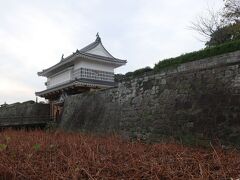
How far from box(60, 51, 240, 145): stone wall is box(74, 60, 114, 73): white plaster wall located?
9641 millimetres

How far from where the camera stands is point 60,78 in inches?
1041

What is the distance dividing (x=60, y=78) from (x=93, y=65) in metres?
4.27

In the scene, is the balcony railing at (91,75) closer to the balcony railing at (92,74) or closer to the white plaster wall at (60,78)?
the balcony railing at (92,74)

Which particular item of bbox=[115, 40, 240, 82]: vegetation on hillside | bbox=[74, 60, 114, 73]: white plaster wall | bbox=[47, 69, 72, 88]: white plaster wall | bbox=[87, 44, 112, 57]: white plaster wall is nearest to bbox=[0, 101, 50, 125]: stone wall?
bbox=[47, 69, 72, 88]: white plaster wall

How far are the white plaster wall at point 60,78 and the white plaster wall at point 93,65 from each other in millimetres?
1400

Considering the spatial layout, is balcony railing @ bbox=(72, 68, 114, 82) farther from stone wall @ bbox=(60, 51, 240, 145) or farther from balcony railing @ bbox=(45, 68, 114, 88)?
stone wall @ bbox=(60, 51, 240, 145)

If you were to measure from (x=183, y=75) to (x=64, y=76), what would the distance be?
694 inches

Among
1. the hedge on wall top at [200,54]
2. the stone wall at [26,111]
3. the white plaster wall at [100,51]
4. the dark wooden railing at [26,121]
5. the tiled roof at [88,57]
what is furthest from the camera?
the white plaster wall at [100,51]

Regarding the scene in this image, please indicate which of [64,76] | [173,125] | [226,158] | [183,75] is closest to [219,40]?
[183,75]

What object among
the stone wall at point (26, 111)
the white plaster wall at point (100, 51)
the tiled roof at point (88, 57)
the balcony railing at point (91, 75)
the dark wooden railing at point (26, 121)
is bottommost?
the dark wooden railing at point (26, 121)

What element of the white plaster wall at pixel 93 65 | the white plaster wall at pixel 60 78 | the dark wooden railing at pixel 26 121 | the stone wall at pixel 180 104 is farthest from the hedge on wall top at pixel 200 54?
the white plaster wall at pixel 60 78

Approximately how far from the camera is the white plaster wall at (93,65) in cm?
2355

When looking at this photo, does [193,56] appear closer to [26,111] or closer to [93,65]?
[93,65]

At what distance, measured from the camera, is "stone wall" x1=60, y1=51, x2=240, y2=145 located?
799cm
